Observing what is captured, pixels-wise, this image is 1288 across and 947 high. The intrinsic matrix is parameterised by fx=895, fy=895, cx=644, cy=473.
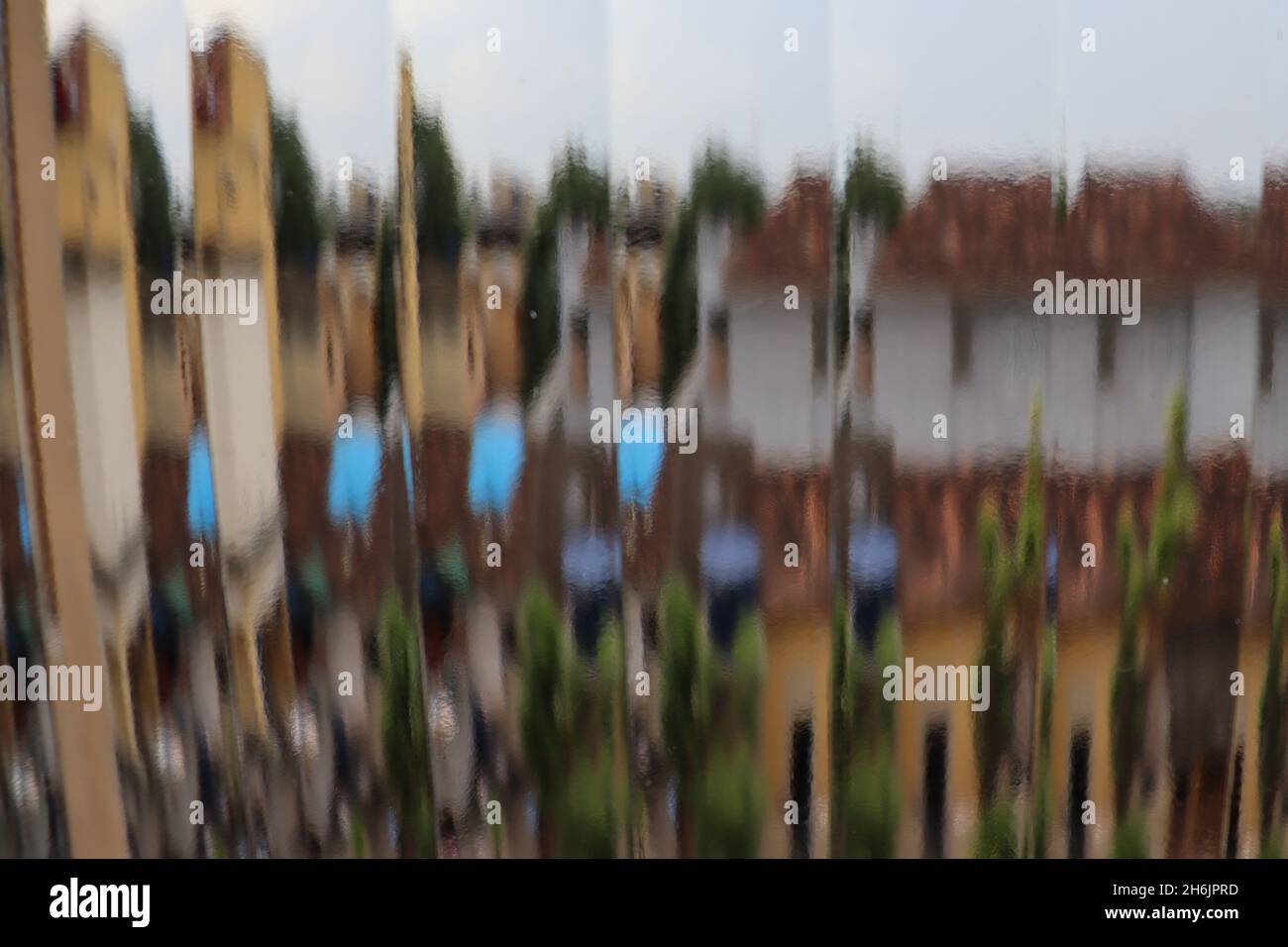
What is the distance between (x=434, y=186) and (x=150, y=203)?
33 cm

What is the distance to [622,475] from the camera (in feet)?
3.41

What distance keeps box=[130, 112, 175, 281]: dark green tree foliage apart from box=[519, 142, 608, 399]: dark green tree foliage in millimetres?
415

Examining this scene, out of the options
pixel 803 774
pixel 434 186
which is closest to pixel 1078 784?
pixel 803 774

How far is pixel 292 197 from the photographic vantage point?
1.02 metres

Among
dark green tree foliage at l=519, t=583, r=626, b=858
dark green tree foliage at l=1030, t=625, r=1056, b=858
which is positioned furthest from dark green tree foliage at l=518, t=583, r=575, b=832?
dark green tree foliage at l=1030, t=625, r=1056, b=858

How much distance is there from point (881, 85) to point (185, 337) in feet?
2.77

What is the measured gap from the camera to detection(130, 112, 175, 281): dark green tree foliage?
102 centimetres

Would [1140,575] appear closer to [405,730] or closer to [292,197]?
[405,730]

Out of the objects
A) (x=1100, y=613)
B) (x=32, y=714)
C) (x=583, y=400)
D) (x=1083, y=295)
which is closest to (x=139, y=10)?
(x=583, y=400)

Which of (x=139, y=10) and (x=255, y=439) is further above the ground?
(x=139, y=10)

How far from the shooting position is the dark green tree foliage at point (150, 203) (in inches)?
40.1

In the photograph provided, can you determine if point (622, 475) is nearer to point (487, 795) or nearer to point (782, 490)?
point (782, 490)

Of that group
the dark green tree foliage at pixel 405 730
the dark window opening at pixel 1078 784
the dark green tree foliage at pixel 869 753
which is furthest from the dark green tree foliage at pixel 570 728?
the dark window opening at pixel 1078 784

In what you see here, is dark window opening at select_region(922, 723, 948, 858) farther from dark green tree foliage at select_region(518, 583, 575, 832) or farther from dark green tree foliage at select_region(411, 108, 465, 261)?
dark green tree foliage at select_region(411, 108, 465, 261)
